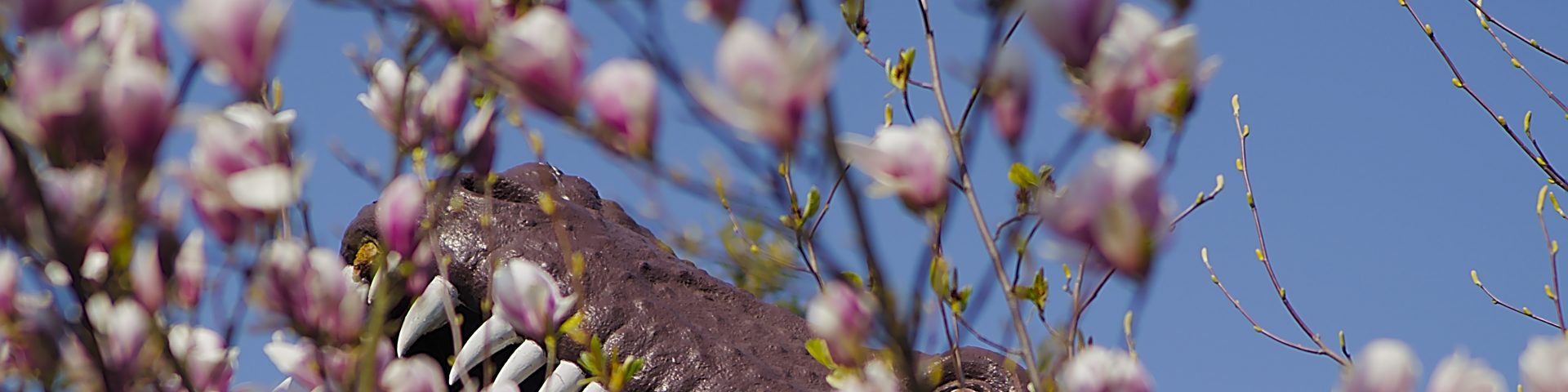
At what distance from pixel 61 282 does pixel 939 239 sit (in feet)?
2.58

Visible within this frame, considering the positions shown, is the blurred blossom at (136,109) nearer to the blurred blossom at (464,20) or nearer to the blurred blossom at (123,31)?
the blurred blossom at (123,31)

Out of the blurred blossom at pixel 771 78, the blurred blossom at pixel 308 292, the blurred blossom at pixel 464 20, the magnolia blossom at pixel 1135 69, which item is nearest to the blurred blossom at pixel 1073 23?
the magnolia blossom at pixel 1135 69

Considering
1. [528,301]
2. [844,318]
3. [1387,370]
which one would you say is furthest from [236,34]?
[1387,370]

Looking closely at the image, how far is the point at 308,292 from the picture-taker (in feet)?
3.58

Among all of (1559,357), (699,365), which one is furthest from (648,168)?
(699,365)

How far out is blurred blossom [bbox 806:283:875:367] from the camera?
943mm

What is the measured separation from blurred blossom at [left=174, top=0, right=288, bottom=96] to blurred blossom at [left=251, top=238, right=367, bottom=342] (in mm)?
198

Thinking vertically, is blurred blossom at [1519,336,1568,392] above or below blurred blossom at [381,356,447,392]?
above

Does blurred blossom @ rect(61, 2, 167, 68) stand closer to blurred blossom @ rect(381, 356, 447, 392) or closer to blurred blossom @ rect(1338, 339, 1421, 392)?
blurred blossom @ rect(381, 356, 447, 392)

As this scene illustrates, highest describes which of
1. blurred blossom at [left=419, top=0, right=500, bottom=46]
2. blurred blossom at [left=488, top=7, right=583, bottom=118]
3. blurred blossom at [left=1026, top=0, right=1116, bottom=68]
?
blurred blossom at [left=1026, top=0, right=1116, bottom=68]

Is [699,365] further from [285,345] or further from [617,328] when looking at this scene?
A: [285,345]

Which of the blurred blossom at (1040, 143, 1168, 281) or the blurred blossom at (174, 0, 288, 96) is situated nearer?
the blurred blossom at (1040, 143, 1168, 281)

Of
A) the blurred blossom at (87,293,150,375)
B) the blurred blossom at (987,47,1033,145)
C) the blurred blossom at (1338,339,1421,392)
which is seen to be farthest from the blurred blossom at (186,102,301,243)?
the blurred blossom at (1338,339,1421,392)

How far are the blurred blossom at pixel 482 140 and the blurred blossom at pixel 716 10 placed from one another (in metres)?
0.46
